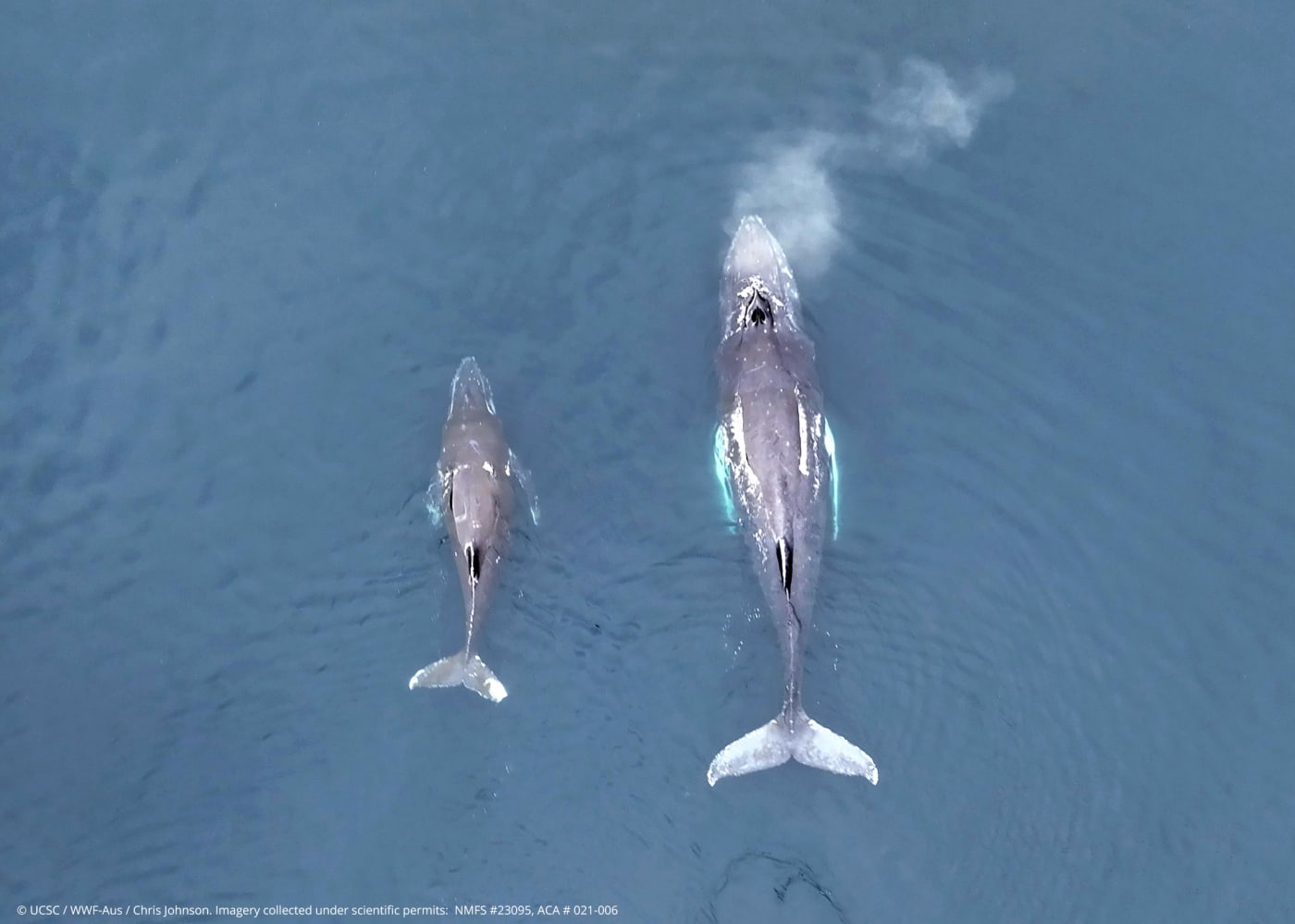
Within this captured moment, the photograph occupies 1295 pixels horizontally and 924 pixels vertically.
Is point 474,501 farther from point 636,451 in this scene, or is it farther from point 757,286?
point 757,286

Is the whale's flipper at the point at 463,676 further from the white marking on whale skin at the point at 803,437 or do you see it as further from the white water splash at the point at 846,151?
the white water splash at the point at 846,151

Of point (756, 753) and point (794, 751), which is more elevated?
point (794, 751)

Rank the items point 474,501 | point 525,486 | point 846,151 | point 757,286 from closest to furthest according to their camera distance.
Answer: point 474,501 < point 525,486 < point 757,286 < point 846,151

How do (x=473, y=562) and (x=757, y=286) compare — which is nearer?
(x=473, y=562)

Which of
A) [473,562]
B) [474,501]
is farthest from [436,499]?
[473,562]

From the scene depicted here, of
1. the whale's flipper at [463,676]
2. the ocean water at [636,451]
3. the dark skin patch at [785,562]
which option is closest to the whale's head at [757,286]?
the ocean water at [636,451]

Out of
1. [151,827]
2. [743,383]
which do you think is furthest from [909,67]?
[151,827]
